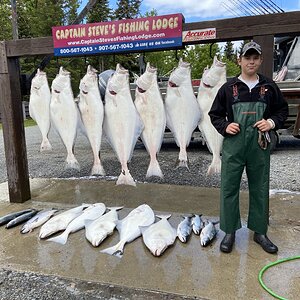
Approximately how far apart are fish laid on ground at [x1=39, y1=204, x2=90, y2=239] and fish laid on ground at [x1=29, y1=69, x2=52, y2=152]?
79cm

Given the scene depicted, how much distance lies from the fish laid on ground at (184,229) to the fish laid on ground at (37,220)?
1.53 m

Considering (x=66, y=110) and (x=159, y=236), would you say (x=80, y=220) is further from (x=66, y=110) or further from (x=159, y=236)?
(x=66, y=110)

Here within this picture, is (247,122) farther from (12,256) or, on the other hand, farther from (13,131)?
(13,131)

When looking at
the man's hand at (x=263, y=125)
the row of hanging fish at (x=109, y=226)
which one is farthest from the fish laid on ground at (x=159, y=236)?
the man's hand at (x=263, y=125)

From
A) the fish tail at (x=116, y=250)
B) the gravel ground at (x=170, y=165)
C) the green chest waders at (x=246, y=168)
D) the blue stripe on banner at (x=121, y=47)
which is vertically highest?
the blue stripe on banner at (x=121, y=47)

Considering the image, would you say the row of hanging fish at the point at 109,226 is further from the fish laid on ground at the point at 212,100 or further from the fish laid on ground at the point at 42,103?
the fish laid on ground at the point at 42,103

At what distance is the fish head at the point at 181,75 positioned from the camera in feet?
10.9

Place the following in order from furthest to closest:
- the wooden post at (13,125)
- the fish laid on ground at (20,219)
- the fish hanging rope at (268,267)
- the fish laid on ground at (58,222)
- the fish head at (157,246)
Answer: the wooden post at (13,125) < the fish laid on ground at (20,219) < the fish laid on ground at (58,222) < the fish head at (157,246) < the fish hanging rope at (268,267)

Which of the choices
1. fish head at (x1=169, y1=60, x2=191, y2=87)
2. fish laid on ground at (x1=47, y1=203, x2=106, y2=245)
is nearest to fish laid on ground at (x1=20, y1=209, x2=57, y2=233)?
fish laid on ground at (x1=47, y1=203, x2=106, y2=245)

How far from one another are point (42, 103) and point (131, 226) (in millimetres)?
1771

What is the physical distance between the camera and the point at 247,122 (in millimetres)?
2764

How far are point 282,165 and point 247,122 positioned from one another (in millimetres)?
4851

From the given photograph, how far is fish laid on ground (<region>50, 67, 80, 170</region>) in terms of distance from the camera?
3695 mm

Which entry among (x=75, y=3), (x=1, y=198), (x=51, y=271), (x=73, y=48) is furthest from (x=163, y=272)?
(x=75, y=3)
